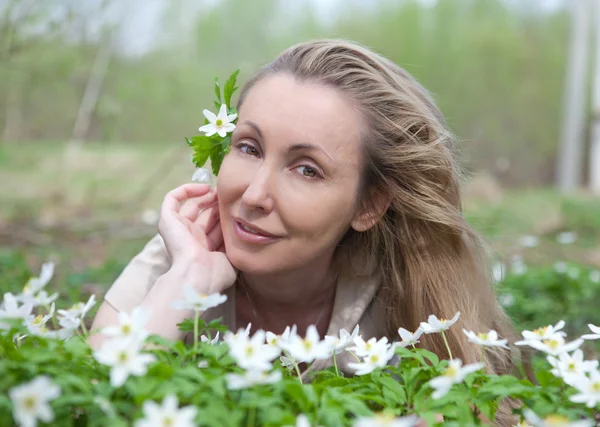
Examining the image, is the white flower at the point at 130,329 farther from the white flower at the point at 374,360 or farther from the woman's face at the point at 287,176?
the woman's face at the point at 287,176

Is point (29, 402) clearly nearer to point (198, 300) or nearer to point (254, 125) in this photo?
point (198, 300)

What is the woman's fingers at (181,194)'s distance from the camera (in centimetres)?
184

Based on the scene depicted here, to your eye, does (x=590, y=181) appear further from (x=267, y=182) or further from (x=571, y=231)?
(x=267, y=182)

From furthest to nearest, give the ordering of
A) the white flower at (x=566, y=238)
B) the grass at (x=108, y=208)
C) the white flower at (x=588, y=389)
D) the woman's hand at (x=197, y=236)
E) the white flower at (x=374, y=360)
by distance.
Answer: the white flower at (x=566, y=238), the grass at (x=108, y=208), the woman's hand at (x=197, y=236), the white flower at (x=374, y=360), the white flower at (x=588, y=389)

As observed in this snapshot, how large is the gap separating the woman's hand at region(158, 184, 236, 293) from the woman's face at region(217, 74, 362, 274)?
60 millimetres

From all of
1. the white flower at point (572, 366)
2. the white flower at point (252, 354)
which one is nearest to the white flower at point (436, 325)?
the white flower at point (572, 366)

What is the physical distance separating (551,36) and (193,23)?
19.7ft

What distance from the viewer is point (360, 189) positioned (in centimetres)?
184

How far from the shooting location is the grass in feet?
14.5

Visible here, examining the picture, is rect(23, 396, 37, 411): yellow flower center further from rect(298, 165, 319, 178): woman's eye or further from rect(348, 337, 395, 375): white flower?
rect(298, 165, 319, 178): woman's eye

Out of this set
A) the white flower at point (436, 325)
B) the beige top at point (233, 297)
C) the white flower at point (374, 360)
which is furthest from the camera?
the beige top at point (233, 297)

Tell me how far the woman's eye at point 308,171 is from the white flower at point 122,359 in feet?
2.91

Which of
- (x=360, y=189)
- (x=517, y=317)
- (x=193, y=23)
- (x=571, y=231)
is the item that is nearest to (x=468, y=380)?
(x=360, y=189)

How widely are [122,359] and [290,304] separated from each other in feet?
4.02
